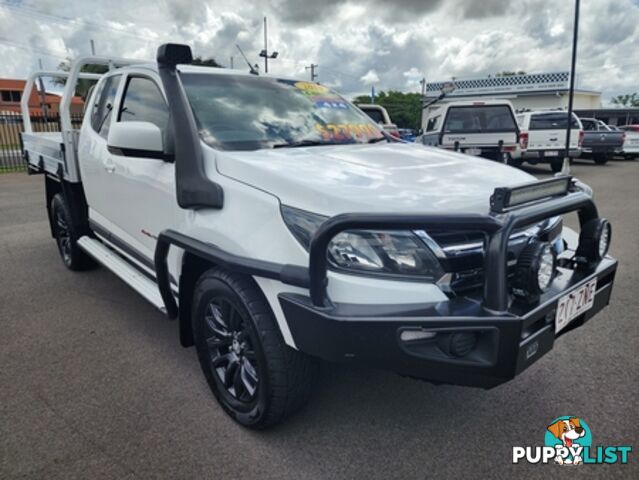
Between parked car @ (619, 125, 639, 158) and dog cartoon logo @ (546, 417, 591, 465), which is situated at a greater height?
parked car @ (619, 125, 639, 158)

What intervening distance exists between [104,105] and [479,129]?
865 cm

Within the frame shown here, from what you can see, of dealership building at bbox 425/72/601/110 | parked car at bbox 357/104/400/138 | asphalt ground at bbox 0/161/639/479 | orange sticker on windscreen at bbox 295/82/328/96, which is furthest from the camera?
dealership building at bbox 425/72/601/110

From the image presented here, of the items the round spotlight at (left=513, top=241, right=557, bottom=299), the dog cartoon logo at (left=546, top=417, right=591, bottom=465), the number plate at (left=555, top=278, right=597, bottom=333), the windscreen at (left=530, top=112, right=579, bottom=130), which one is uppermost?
the windscreen at (left=530, top=112, right=579, bottom=130)

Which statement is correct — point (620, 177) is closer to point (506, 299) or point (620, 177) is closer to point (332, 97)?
point (332, 97)

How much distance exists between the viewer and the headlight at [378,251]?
1.91 metres

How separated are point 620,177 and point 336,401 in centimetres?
1364

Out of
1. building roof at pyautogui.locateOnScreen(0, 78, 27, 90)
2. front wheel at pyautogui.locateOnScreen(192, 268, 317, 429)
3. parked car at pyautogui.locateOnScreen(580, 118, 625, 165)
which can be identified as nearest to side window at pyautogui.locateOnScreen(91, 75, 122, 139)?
front wheel at pyautogui.locateOnScreen(192, 268, 317, 429)

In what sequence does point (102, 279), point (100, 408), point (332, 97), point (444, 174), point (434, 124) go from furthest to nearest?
point (434, 124) → point (102, 279) → point (332, 97) → point (100, 408) → point (444, 174)

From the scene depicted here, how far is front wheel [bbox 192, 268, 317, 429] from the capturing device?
2.09 m

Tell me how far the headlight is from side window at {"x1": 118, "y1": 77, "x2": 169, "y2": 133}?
135cm

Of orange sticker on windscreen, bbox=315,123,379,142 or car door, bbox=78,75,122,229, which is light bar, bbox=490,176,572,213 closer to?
orange sticker on windscreen, bbox=315,123,379,142

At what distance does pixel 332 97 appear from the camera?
12.1 feet

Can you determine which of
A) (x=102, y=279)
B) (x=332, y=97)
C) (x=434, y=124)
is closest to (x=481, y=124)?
(x=434, y=124)

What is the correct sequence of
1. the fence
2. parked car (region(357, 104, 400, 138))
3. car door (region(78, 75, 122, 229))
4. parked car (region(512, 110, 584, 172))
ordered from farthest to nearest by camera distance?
the fence < parked car (region(512, 110, 584, 172)) < parked car (region(357, 104, 400, 138)) < car door (region(78, 75, 122, 229))
